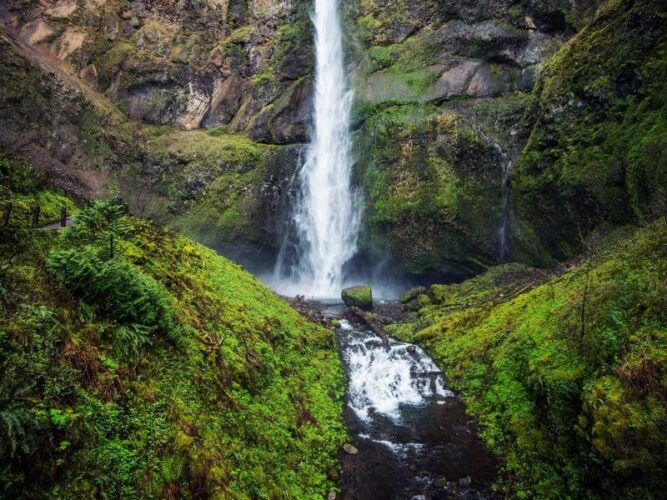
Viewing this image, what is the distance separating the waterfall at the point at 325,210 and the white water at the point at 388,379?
12.5 meters

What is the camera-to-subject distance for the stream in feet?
26.9

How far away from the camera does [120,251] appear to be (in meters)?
8.35

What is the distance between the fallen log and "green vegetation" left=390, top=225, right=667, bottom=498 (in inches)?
104

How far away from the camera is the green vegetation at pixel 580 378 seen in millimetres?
6469

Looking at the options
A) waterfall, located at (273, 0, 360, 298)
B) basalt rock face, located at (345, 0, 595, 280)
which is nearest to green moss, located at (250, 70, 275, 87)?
waterfall, located at (273, 0, 360, 298)

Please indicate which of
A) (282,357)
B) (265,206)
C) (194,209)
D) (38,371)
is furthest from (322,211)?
(38,371)

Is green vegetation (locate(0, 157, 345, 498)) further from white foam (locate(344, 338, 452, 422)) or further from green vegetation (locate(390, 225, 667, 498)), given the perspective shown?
green vegetation (locate(390, 225, 667, 498))

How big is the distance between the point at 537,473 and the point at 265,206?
25.4 m

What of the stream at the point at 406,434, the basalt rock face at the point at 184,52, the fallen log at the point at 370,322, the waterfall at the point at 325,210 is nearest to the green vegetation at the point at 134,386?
the stream at the point at 406,434

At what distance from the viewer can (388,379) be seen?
507 inches

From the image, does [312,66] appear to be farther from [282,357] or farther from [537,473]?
[537,473]

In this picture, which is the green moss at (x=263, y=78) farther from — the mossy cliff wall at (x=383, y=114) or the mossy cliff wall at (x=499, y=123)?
the mossy cliff wall at (x=499, y=123)

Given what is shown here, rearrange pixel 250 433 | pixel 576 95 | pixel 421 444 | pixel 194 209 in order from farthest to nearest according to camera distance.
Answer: pixel 194 209 < pixel 576 95 < pixel 421 444 < pixel 250 433

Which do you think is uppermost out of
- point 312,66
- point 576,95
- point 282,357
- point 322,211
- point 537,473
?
point 312,66
